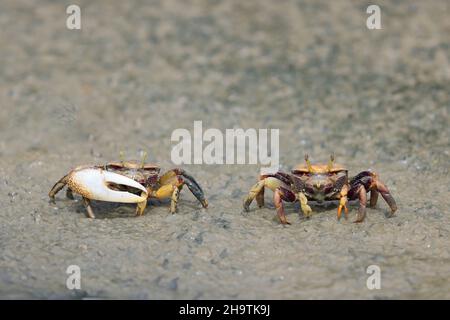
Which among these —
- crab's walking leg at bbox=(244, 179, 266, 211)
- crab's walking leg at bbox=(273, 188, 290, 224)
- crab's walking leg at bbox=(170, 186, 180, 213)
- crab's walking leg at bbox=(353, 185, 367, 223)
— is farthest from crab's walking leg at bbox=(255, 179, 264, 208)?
crab's walking leg at bbox=(353, 185, 367, 223)

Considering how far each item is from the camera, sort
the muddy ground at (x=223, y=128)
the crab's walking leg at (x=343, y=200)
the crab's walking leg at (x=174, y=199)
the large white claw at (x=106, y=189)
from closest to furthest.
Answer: the muddy ground at (x=223, y=128) < the crab's walking leg at (x=343, y=200) < the large white claw at (x=106, y=189) < the crab's walking leg at (x=174, y=199)

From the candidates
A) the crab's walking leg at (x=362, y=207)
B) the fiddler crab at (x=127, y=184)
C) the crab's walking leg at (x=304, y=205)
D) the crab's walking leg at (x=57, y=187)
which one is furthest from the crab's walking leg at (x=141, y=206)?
the crab's walking leg at (x=362, y=207)

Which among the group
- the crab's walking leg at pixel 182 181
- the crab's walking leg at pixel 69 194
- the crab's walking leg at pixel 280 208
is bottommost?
the crab's walking leg at pixel 280 208

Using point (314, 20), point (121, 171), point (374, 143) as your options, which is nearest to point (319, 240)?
point (121, 171)

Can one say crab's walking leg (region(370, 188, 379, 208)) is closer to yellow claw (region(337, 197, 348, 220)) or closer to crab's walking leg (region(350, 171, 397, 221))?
crab's walking leg (region(350, 171, 397, 221))

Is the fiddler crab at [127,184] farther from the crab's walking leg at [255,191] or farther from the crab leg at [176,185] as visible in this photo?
the crab's walking leg at [255,191]

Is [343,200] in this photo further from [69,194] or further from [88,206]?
[69,194]
